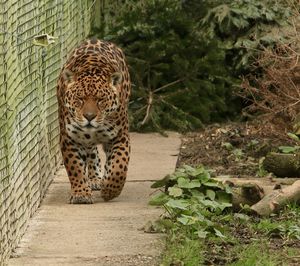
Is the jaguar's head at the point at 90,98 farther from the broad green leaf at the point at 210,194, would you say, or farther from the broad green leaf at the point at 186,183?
the broad green leaf at the point at 210,194

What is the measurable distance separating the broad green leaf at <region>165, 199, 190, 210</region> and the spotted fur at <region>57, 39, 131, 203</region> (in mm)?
1251

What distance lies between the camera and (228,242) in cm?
991

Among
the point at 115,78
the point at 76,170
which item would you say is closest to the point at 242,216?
the point at 76,170

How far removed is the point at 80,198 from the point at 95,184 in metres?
1.04

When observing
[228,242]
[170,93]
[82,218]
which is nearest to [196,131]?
[170,93]

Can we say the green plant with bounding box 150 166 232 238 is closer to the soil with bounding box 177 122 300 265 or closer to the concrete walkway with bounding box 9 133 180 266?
the concrete walkway with bounding box 9 133 180 266

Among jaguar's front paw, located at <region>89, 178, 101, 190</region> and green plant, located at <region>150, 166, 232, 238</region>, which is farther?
jaguar's front paw, located at <region>89, 178, 101, 190</region>

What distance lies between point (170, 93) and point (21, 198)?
6.18m

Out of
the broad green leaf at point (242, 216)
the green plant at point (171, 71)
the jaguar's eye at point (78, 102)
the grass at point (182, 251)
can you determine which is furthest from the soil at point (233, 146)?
the grass at point (182, 251)

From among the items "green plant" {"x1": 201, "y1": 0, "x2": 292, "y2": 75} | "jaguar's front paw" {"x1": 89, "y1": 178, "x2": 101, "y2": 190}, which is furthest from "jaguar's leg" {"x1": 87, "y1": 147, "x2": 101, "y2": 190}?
"green plant" {"x1": 201, "y1": 0, "x2": 292, "y2": 75}

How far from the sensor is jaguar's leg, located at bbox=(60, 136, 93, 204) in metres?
11.9

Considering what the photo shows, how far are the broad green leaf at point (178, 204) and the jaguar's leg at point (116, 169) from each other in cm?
120

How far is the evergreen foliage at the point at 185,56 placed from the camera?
16297 millimetres

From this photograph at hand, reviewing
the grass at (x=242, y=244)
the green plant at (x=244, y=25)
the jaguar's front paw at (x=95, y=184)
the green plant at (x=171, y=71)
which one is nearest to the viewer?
the grass at (x=242, y=244)
